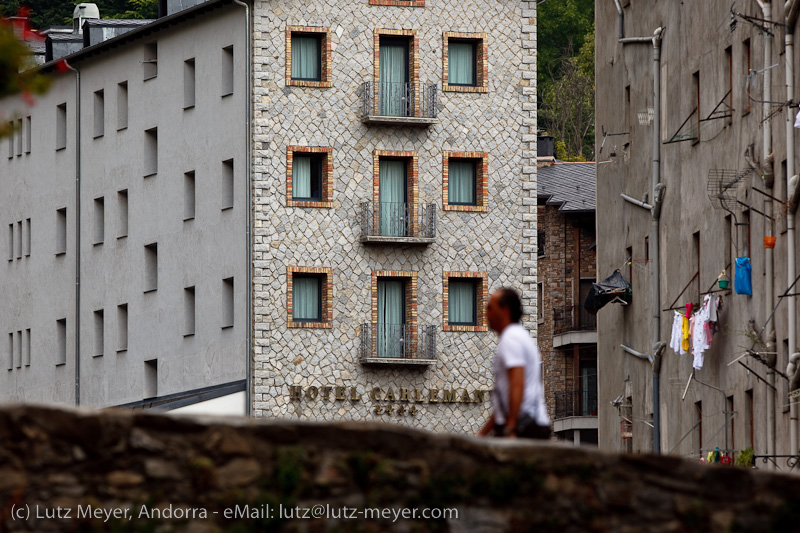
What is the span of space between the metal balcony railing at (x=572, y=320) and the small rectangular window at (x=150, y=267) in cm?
1823

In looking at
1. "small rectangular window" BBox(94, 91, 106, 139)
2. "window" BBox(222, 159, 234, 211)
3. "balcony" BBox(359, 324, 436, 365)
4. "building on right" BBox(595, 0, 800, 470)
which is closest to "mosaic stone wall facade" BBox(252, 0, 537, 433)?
"balcony" BBox(359, 324, 436, 365)

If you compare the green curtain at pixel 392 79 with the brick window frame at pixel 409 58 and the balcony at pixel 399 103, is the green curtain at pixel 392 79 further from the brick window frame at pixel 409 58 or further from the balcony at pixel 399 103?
the brick window frame at pixel 409 58

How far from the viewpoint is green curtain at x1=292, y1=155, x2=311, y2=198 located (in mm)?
60531

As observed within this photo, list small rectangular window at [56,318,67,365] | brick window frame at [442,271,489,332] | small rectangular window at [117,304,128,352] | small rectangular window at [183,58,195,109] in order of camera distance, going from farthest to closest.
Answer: small rectangular window at [56,318,67,365], small rectangular window at [117,304,128,352], small rectangular window at [183,58,195,109], brick window frame at [442,271,489,332]

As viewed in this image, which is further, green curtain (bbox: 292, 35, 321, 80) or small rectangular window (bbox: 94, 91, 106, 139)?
small rectangular window (bbox: 94, 91, 106, 139)

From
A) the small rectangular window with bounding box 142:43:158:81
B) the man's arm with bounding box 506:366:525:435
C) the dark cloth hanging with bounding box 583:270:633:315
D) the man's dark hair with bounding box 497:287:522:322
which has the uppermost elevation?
the small rectangular window with bounding box 142:43:158:81

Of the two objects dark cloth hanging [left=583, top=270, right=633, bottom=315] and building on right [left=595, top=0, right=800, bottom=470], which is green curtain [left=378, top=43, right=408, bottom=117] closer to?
building on right [left=595, top=0, right=800, bottom=470]

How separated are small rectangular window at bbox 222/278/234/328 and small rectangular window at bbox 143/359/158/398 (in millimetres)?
5008

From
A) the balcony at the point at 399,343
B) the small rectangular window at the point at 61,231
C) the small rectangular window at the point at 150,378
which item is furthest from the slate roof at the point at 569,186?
the small rectangular window at the point at 61,231

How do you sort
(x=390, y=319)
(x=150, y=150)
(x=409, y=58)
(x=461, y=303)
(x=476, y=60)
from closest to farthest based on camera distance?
(x=390, y=319)
(x=461, y=303)
(x=409, y=58)
(x=476, y=60)
(x=150, y=150)

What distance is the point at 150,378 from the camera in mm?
65062

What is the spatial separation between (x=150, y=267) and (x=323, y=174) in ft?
28.5

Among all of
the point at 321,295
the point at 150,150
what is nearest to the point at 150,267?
the point at 150,150

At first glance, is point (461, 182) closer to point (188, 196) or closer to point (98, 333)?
point (188, 196)
